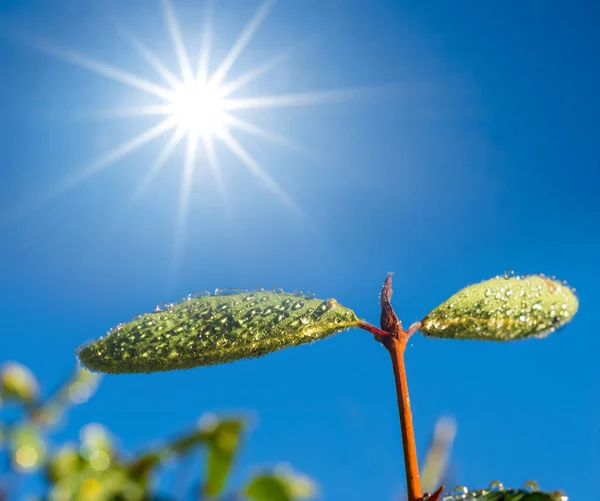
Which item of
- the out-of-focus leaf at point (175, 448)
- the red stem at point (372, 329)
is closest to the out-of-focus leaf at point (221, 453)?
the out-of-focus leaf at point (175, 448)

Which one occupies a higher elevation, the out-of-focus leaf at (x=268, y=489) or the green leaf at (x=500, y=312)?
the green leaf at (x=500, y=312)

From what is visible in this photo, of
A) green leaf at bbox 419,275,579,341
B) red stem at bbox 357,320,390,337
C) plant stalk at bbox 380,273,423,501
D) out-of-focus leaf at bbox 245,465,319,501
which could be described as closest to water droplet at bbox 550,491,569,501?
plant stalk at bbox 380,273,423,501

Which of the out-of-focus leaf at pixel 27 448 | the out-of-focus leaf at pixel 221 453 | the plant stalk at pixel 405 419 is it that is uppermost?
the plant stalk at pixel 405 419

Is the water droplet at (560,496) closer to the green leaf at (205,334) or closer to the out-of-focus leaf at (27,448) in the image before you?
the green leaf at (205,334)

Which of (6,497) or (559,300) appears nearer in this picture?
(6,497)

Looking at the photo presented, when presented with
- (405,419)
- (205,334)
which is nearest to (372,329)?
(405,419)

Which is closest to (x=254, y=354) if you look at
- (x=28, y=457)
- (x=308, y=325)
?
(x=308, y=325)

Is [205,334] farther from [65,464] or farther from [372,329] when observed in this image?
[65,464]

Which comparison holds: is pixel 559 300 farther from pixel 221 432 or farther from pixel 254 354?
pixel 221 432
